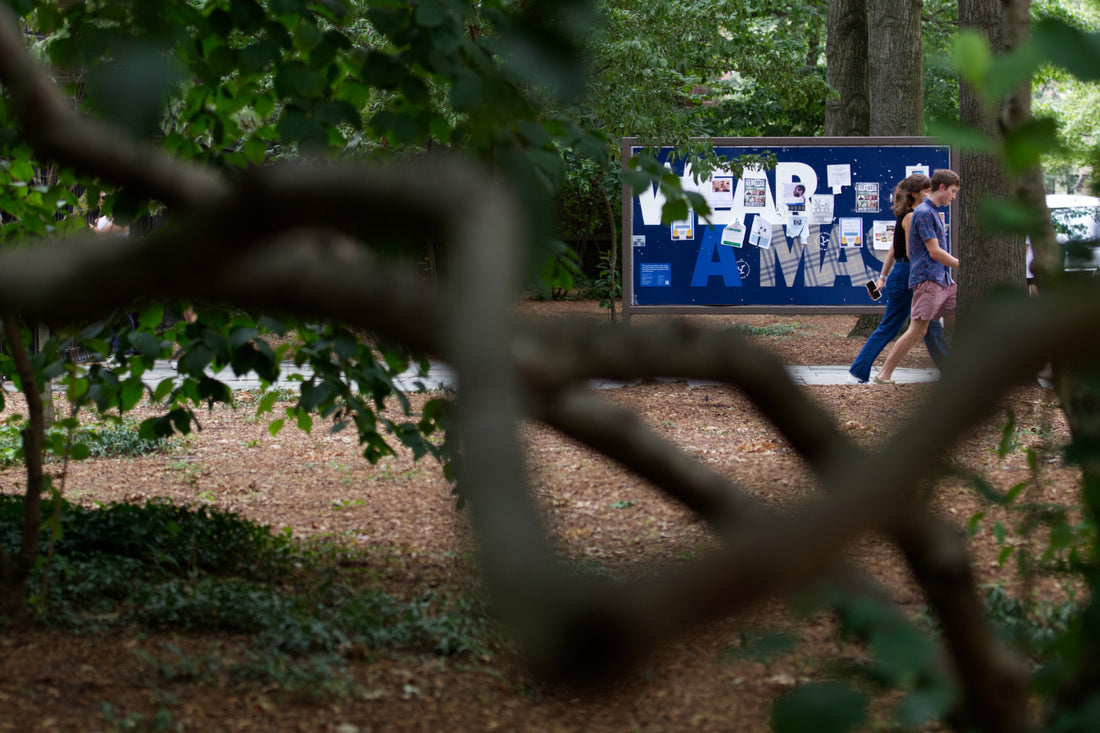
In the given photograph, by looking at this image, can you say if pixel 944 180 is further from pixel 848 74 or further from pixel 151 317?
pixel 151 317

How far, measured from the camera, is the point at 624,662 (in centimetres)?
80

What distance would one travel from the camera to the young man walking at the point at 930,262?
9.02m

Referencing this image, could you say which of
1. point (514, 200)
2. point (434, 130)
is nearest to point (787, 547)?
point (514, 200)

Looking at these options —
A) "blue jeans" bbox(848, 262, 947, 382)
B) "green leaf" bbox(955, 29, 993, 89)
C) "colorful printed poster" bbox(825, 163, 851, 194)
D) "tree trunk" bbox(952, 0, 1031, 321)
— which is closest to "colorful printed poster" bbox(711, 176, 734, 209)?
"colorful printed poster" bbox(825, 163, 851, 194)

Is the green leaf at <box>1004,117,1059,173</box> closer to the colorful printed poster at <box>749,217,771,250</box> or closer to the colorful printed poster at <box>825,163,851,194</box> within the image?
the colorful printed poster at <box>749,217,771,250</box>

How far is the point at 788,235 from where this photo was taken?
1172cm

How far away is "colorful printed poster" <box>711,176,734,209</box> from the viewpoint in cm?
1179

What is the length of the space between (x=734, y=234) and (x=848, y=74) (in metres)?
4.53

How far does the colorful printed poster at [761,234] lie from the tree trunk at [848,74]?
3.74m

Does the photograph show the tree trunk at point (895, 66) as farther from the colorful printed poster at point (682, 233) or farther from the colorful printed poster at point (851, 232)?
the colorful printed poster at point (682, 233)

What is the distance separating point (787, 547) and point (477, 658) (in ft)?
10.2

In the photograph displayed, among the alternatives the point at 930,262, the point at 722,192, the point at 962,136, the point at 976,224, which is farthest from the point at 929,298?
the point at 962,136

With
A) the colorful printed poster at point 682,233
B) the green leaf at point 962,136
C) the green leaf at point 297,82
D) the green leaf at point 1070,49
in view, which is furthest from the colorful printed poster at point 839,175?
the green leaf at point 1070,49

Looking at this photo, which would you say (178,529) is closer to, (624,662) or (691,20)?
(624,662)
